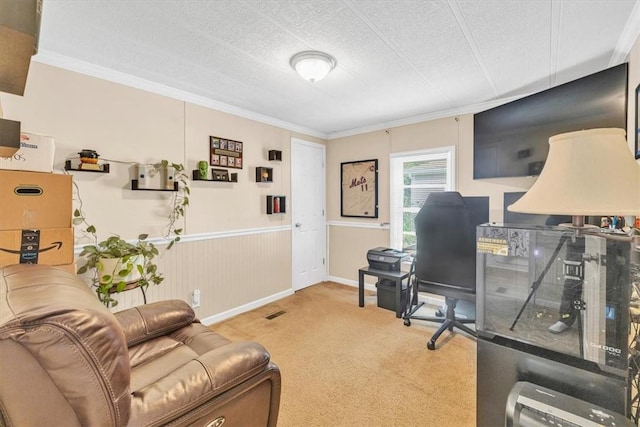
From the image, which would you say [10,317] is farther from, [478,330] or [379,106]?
[379,106]

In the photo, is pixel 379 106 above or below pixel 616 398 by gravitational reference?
above

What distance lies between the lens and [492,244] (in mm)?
1220

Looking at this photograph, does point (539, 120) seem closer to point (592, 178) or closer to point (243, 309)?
point (592, 178)

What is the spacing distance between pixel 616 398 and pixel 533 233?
0.60 m

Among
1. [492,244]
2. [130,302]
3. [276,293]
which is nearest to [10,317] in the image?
[492,244]

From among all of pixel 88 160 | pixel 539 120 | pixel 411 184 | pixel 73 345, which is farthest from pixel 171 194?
pixel 539 120

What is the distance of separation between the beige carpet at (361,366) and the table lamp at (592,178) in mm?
1464

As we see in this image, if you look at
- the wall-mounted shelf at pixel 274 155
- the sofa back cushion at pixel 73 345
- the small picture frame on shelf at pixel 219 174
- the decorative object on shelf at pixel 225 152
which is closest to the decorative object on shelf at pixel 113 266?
the small picture frame on shelf at pixel 219 174

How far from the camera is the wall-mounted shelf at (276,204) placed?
368cm

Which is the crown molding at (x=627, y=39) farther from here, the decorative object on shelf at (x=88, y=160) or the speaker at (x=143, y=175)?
the decorative object on shelf at (x=88, y=160)

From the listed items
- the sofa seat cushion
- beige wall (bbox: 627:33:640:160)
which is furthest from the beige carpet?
beige wall (bbox: 627:33:640:160)

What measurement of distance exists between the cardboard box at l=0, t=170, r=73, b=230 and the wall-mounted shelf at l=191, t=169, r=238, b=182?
4.07 ft

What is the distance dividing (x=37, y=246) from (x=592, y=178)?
2.56 m

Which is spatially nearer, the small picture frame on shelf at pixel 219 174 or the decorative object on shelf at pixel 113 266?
the decorative object on shelf at pixel 113 266
